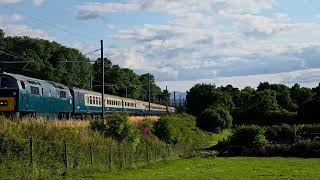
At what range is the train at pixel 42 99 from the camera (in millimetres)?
37375

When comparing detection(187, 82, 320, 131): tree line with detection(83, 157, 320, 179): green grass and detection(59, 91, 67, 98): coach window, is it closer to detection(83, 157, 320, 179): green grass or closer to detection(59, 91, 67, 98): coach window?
detection(59, 91, 67, 98): coach window

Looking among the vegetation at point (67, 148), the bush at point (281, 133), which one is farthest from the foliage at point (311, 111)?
the vegetation at point (67, 148)

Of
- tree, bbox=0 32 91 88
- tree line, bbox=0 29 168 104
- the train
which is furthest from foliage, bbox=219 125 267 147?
tree, bbox=0 32 91 88

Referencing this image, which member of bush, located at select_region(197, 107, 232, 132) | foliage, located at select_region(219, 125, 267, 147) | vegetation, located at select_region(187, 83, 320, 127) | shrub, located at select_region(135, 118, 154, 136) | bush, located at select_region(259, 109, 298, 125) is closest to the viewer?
shrub, located at select_region(135, 118, 154, 136)

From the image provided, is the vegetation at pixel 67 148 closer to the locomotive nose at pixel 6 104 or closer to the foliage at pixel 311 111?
the locomotive nose at pixel 6 104

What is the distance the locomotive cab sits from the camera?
122 ft

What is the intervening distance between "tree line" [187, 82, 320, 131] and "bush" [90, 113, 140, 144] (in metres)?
67.1

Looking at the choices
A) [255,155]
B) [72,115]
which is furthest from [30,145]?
[255,155]

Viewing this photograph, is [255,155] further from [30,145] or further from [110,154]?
[30,145]

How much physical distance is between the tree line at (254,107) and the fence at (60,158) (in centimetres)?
7225

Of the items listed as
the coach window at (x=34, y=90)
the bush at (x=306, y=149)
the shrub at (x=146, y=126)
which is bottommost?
the bush at (x=306, y=149)

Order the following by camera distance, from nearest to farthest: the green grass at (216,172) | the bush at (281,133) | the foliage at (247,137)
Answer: the green grass at (216,172)
the foliage at (247,137)
the bush at (281,133)

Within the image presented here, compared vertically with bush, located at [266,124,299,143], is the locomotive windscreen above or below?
above

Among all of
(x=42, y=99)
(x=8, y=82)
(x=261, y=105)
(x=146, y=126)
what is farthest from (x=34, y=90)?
(x=261, y=105)
